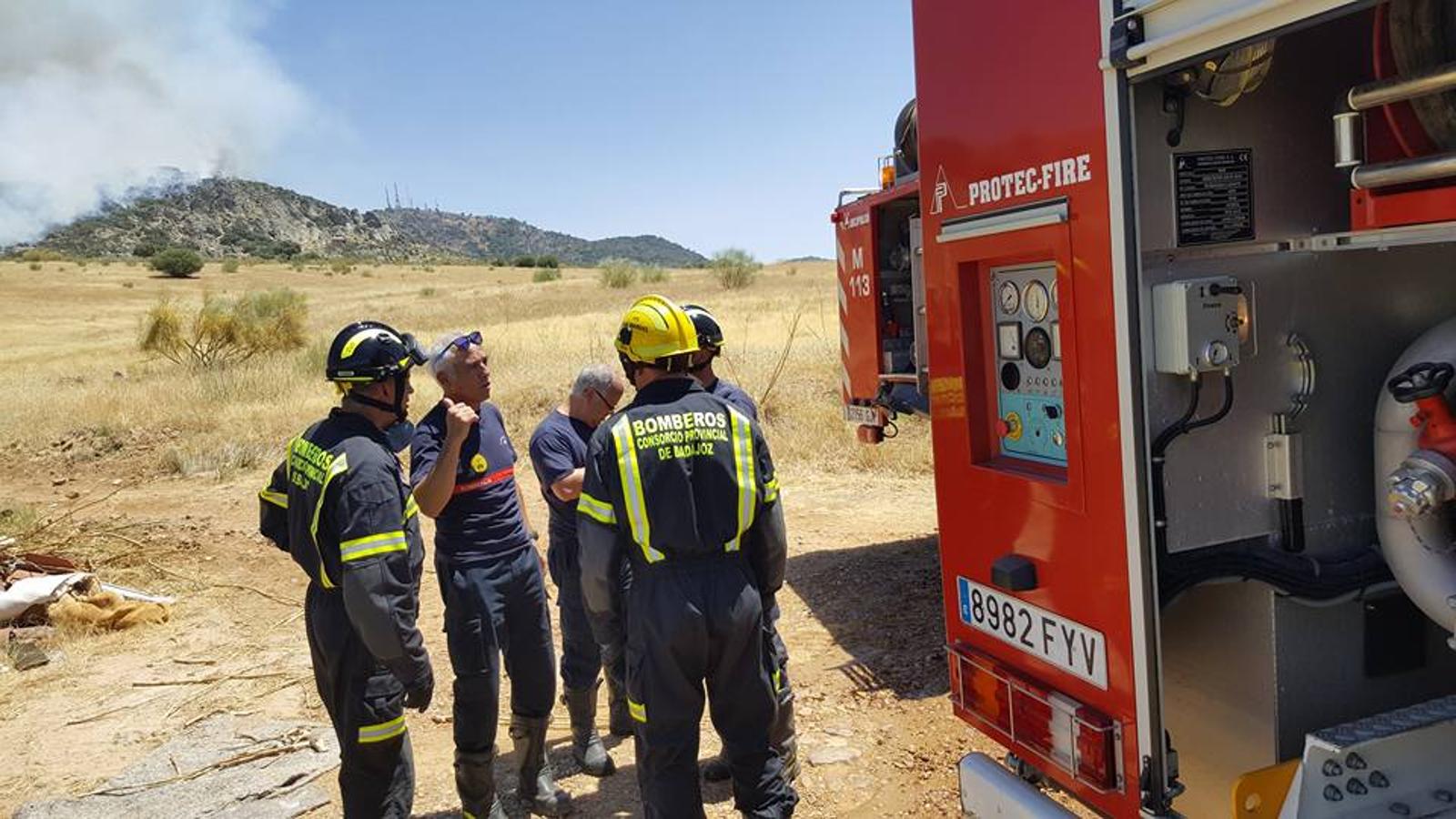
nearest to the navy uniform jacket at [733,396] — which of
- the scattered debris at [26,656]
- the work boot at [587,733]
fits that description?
the work boot at [587,733]

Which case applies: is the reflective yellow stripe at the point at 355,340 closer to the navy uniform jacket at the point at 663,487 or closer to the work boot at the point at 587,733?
the navy uniform jacket at the point at 663,487

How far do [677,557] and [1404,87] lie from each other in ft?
7.21

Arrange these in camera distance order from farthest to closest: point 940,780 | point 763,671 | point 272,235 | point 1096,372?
point 272,235, point 940,780, point 763,671, point 1096,372

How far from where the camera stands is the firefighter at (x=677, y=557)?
326cm

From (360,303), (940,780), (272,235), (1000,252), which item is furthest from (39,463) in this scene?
(272,235)

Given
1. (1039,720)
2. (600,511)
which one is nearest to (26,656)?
(600,511)

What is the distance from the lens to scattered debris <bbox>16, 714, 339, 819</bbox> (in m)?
4.69

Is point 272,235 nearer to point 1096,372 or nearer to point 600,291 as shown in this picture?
point 600,291

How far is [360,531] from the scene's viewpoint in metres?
3.23

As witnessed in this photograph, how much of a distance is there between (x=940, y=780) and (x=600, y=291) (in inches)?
1599

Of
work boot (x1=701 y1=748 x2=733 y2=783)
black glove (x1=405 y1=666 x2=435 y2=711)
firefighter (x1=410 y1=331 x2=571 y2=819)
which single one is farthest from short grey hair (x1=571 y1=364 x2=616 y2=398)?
work boot (x1=701 y1=748 x2=733 y2=783)

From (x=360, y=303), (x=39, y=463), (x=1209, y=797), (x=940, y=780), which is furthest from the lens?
(x=360, y=303)

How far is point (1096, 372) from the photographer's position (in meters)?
2.28

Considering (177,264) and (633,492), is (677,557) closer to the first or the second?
(633,492)
